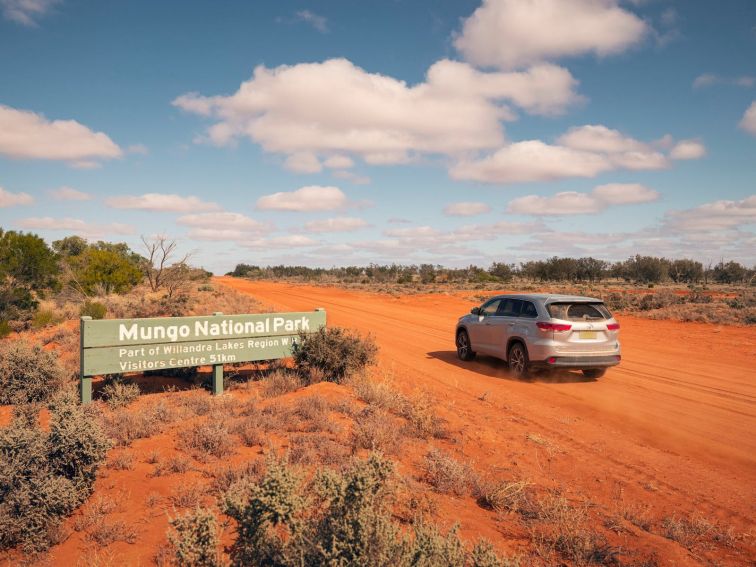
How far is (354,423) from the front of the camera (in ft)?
23.2

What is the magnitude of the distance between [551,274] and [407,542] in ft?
222

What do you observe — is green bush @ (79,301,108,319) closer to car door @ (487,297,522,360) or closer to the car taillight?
car door @ (487,297,522,360)

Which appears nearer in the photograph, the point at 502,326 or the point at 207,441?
the point at 207,441

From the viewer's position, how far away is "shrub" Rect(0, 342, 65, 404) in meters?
8.77

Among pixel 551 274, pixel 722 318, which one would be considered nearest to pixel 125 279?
pixel 722 318

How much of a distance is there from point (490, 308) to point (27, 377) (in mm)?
9957

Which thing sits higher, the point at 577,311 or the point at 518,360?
the point at 577,311

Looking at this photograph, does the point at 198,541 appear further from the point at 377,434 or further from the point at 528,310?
the point at 528,310

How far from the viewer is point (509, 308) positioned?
1152 cm

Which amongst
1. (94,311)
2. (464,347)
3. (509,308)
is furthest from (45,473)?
(94,311)

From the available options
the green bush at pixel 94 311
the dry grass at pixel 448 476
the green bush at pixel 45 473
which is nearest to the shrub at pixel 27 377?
the green bush at pixel 45 473

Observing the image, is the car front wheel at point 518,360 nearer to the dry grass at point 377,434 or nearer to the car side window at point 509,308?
the car side window at point 509,308

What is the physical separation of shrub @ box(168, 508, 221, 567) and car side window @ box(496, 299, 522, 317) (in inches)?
351

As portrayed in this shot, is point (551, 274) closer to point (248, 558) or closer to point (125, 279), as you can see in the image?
point (125, 279)
